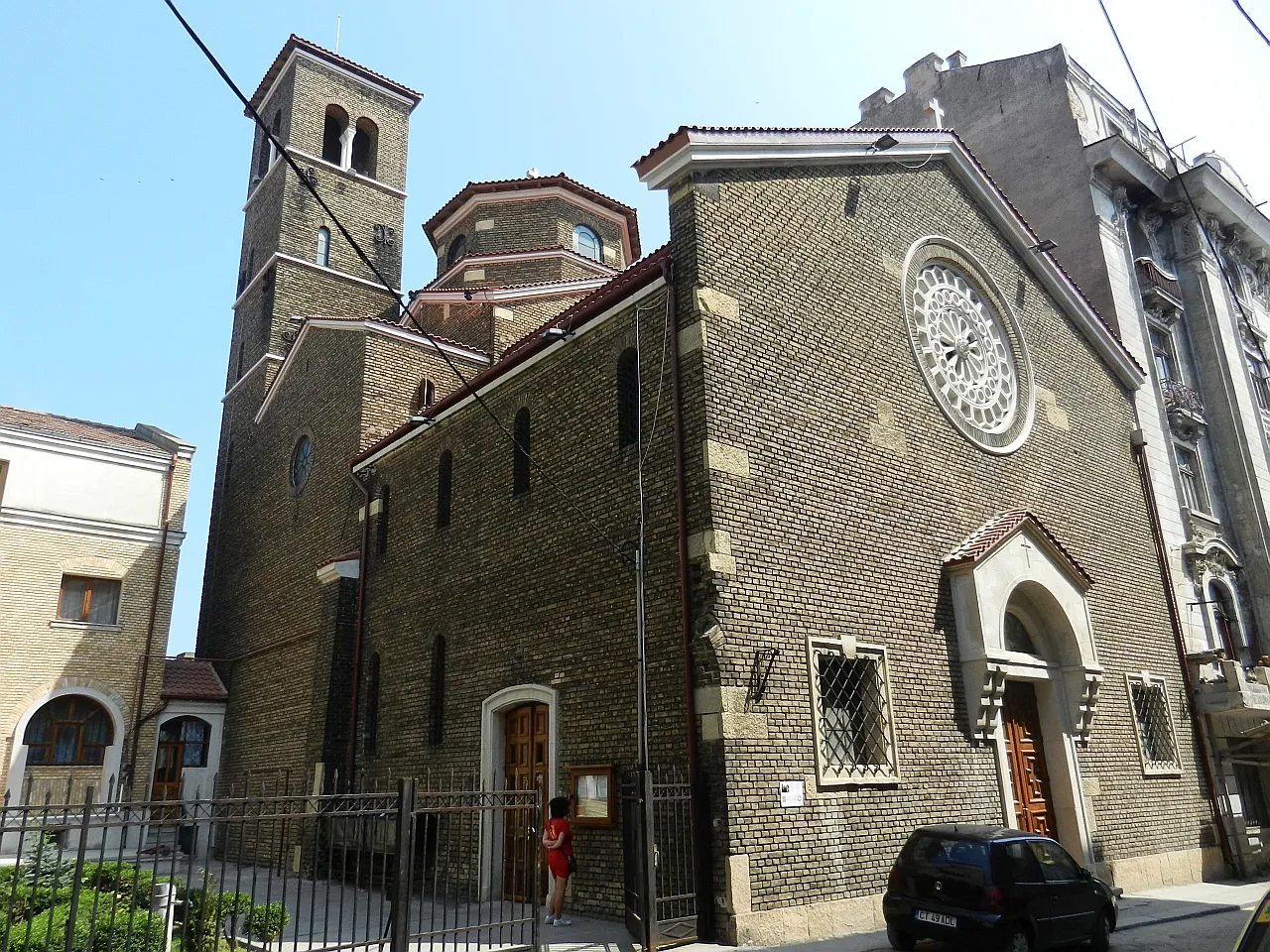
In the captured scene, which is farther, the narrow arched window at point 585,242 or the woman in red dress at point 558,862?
the narrow arched window at point 585,242

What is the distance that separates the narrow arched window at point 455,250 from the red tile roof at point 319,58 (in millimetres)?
9184

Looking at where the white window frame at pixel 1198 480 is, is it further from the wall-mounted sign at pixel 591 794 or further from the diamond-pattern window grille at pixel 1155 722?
the wall-mounted sign at pixel 591 794

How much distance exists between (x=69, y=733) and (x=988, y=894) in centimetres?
1878

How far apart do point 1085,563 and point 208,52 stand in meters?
14.0

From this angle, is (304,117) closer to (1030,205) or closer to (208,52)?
(1030,205)

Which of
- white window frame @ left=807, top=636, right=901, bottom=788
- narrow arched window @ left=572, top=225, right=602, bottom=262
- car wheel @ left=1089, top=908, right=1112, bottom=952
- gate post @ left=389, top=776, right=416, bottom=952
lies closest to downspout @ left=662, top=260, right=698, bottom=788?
white window frame @ left=807, top=636, right=901, bottom=788

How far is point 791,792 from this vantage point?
9.80 meters

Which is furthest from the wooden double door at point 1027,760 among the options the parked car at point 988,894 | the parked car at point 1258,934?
the parked car at point 1258,934

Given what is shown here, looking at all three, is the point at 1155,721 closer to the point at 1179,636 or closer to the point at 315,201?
the point at 1179,636

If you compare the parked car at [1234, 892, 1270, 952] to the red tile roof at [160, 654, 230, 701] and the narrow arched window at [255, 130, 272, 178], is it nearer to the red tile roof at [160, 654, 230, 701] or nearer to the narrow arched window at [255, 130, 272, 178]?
the red tile roof at [160, 654, 230, 701]

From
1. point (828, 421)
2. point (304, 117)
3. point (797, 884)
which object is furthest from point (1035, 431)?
point (304, 117)

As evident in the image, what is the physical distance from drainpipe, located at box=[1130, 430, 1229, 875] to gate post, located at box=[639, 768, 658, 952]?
448 inches

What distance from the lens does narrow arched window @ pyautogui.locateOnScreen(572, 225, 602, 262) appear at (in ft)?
81.8

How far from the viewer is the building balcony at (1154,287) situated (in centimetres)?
2138
